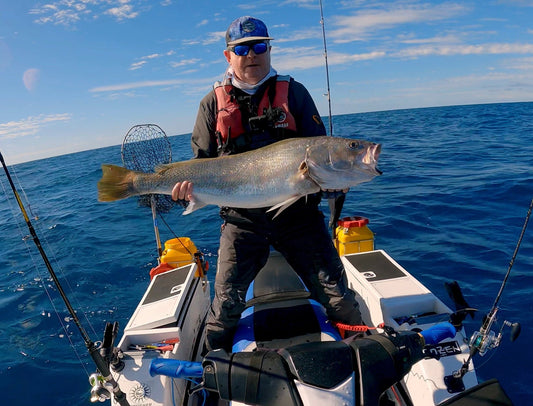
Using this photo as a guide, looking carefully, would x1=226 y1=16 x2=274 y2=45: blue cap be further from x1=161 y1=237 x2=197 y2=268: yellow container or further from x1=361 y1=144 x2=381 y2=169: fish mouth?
x1=161 y1=237 x2=197 y2=268: yellow container

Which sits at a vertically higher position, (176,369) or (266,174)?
(266,174)

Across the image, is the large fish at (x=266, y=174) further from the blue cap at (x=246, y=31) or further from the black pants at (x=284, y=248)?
the blue cap at (x=246, y=31)

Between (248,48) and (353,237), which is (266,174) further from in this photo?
(353,237)

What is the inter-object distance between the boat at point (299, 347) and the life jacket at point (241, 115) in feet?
6.64

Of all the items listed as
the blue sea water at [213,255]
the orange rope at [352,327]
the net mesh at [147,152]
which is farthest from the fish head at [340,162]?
the net mesh at [147,152]

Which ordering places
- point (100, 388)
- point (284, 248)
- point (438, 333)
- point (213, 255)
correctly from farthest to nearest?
point (213, 255), point (284, 248), point (100, 388), point (438, 333)

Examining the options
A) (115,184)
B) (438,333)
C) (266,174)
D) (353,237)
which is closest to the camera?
(438,333)

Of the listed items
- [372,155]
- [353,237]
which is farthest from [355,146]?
[353,237]

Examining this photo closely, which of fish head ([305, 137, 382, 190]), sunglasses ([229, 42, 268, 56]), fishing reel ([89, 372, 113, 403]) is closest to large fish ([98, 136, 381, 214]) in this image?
fish head ([305, 137, 382, 190])

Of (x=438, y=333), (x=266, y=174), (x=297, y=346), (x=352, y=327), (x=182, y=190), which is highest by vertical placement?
(x=266, y=174)

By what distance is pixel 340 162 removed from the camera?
333 centimetres

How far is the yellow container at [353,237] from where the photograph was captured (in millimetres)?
5648

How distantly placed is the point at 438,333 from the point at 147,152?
21.9 ft

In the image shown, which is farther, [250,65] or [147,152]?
[147,152]
